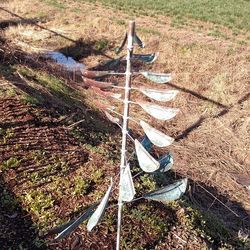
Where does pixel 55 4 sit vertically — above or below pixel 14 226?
below

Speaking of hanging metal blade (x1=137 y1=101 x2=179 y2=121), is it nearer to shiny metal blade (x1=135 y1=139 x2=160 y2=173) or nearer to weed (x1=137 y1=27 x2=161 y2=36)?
shiny metal blade (x1=135 y1=139 x2=160 y2=173)

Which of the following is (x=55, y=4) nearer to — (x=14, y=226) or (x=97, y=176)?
(x=97, y=176)

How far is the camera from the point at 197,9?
2006cm

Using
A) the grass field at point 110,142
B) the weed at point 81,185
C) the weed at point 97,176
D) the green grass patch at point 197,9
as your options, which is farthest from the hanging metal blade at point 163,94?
the green grass patch at point 197,9

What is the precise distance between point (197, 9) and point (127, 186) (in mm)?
18522

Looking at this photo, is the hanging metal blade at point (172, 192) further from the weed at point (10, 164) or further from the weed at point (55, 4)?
the weed at point (55, 4)

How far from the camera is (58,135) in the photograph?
575 centimetres

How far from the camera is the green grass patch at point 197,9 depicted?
60.0 ft

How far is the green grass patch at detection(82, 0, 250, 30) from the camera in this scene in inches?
720

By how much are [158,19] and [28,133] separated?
1350 centimetres

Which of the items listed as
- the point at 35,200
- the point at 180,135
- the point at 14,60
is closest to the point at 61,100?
the point at 14,60

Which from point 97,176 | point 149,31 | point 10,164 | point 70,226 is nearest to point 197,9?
point 149,31

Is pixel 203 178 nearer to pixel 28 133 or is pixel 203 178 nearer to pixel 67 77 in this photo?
pixel 28 133

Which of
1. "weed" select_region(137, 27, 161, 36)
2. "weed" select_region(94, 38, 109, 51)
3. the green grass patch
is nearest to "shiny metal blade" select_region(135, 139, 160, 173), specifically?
"weed" select_region(94, 38, 109, 51)
